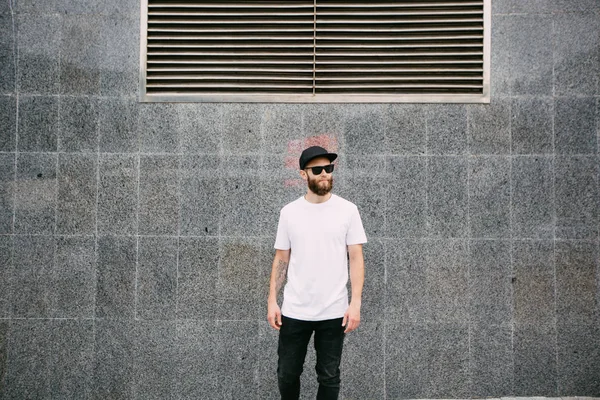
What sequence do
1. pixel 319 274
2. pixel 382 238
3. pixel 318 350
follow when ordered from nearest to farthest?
pixel 319 274 < pixel 318 350 < pixel 382 238

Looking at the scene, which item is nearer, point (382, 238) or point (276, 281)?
point (276, 281)

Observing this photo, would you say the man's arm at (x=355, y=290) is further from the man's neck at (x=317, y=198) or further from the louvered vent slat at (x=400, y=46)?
the louvered vent slat at (x=400, y=46)

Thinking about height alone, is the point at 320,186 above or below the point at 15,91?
below

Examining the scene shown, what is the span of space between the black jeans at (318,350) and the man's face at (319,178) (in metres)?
0.95

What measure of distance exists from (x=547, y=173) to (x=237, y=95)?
3258 millimetres

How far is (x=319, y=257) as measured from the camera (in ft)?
11.1

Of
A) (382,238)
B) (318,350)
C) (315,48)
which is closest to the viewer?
(318,350)

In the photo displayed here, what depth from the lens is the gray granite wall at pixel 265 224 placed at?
4.68 metres

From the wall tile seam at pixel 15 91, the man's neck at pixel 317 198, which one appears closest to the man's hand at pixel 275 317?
the man's neck at pixel 317 198

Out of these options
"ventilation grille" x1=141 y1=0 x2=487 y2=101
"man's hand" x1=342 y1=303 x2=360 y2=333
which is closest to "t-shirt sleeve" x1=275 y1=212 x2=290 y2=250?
"man's hand" x1=342 y1=303 x2=360 y2=333

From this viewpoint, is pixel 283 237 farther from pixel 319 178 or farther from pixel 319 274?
pixel 319 178

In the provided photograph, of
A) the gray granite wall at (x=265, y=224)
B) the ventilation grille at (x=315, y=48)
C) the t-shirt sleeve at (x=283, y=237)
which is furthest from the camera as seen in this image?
the ventilation grille at (x=315, y=48)

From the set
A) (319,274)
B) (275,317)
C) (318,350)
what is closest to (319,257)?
(319,274)

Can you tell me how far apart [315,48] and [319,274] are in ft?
8.55
